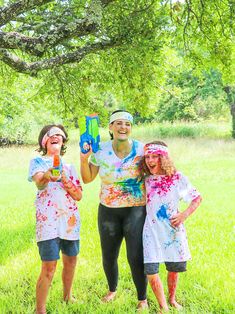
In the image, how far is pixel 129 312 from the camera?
4.33 metres

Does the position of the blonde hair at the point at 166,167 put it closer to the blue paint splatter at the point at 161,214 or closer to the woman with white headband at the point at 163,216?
the woman with white headband at the point at 163,216

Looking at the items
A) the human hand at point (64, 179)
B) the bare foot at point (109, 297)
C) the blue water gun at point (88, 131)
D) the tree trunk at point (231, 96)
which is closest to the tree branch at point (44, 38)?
the blue water gun at point (88, 131)

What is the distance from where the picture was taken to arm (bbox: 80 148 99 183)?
4.27 m

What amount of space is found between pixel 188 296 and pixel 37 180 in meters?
2.12

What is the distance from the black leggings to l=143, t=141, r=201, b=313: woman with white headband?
0.30 feet

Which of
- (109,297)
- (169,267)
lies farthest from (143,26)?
(109,297)

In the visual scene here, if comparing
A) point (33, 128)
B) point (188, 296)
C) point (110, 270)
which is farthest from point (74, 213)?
point (33, 128)

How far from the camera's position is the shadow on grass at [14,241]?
22.1 ft

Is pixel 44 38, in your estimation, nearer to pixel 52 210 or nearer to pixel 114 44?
Result: pixel 114 44

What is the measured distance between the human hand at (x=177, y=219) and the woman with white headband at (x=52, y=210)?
36.0 inches

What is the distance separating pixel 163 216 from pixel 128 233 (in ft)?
1.25

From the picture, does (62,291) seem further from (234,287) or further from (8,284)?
(234,287)

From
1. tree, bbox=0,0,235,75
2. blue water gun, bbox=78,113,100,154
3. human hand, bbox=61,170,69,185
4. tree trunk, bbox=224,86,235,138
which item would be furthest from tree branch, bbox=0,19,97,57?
tree trunk, bbox=224,86,235,138

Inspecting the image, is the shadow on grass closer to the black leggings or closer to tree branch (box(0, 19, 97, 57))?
the black leggings
